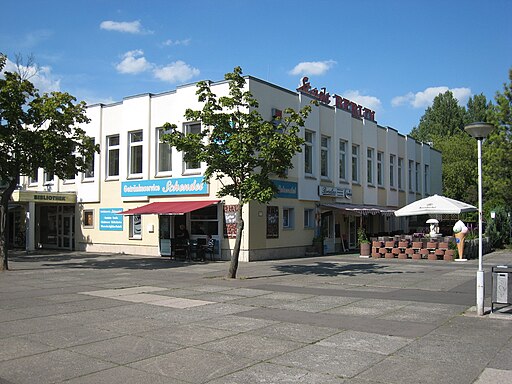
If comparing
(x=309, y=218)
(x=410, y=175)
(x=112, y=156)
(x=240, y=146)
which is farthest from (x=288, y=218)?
(x=410, y=175)

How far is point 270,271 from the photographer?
18.8 meters

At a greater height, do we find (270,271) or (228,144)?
(228,144)

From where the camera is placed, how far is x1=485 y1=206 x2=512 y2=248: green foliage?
1227 inches

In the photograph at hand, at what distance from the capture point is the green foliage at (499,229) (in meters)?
31.2

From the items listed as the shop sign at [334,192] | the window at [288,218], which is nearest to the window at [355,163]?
the shop sign at [334,192]

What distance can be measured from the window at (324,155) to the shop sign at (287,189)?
11.7ft

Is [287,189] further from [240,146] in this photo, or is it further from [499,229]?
[499,229]

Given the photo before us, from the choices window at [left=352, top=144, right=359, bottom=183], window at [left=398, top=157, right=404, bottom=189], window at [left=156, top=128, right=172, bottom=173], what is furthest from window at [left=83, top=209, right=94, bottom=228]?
window at [left=398, top=157, right=404, bottom=189]

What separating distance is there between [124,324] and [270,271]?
32.9 ft

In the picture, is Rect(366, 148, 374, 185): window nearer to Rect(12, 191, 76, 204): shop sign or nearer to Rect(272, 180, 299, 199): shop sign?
Rect(272, 180, 299, 199): shop sign

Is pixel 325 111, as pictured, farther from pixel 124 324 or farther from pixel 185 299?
pixel 124 324

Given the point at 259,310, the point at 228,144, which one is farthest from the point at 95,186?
the point at 259,310

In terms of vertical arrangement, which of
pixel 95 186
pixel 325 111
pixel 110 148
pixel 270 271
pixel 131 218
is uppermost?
pixel 325 111

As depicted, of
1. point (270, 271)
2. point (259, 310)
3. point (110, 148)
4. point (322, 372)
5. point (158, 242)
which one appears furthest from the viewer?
point (110, 148)
